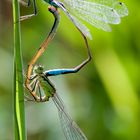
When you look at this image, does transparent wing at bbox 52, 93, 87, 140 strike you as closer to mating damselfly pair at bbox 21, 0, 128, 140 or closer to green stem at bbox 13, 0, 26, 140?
mating damselfly pair at bbox 21, 0, 128, 140

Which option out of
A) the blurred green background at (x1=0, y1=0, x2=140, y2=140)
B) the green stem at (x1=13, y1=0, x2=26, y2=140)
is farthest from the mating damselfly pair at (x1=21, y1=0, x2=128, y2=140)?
the blurred green background at (x1=0, y1=0, x2=140, y2=140)

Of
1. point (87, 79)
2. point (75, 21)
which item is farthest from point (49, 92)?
point (87, 79)

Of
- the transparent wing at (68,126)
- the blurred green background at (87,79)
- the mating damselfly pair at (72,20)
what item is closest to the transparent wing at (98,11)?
the mating damselfly pair at (72,20)

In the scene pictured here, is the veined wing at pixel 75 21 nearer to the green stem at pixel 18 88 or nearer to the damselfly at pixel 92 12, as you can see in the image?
the damselfly at pixel 92 12

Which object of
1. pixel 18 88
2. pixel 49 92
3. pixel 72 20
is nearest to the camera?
pixel 18 88

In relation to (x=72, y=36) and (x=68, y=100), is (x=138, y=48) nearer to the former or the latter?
(x=72, y=36)

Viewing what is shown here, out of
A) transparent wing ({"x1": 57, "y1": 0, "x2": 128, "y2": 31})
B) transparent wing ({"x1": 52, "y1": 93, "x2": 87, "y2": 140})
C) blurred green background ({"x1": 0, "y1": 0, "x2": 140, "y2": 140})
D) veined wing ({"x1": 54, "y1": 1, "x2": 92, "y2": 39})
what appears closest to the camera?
veined wing ({"x1": 54, "y1": 1, "x2": 92, "y2": 39})

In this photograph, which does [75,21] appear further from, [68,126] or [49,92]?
[68,126]
